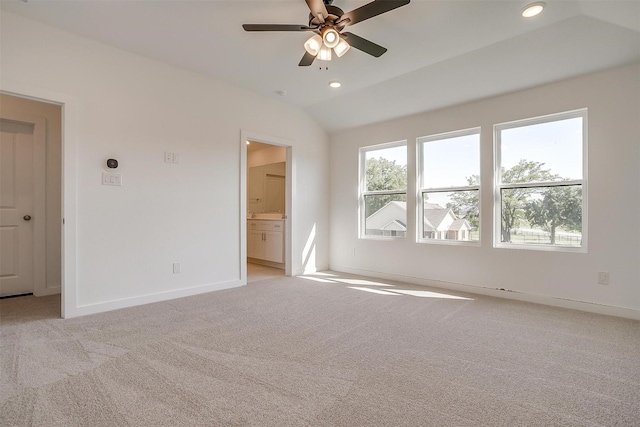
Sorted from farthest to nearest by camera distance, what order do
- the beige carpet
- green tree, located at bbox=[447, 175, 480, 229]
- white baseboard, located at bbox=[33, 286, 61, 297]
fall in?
green tree, located at bbox=[447, 175, 480, 229]
white baseboard, located at bbox=[33, 286, 61, 297]
the beige carpet

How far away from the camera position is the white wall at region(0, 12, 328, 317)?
2889 millimetres

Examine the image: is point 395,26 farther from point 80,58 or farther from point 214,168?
point 80,58

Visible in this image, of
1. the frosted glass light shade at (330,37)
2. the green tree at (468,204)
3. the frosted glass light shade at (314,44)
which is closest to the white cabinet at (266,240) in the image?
the green tree at (468,204)

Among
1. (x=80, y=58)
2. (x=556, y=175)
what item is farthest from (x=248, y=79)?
(x=556, y=175)

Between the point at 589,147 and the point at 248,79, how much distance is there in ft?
12.9

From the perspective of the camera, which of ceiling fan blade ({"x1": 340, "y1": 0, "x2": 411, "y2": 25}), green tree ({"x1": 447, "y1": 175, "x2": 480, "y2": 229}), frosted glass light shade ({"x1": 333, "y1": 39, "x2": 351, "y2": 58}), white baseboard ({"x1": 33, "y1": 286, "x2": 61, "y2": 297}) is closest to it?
ceiling fan blade ({"x1": 340, "y1": 0, "x2": 411, "y2": 25})

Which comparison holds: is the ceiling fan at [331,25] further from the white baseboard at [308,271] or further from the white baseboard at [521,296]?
the white baseboard at [308,271]

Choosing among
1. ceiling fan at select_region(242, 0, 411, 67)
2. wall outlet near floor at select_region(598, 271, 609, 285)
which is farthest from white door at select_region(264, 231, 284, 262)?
wall outlet near floor at select_region(598, 271, 609, 285)

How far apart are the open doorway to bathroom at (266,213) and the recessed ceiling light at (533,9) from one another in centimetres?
342

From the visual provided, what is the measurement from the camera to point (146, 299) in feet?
11.1

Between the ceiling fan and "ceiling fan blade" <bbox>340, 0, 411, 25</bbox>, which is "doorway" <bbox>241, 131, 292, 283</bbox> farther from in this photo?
"ceiling fan blade" <bbox>340, 0, 411, 25</bbox>

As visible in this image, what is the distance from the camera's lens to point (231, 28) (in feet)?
9.25

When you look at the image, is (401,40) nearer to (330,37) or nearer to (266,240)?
(330,37)

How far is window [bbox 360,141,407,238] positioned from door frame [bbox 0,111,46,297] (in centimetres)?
437
